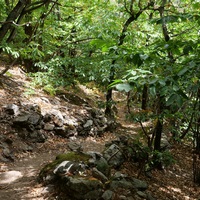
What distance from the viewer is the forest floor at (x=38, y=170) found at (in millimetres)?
5301

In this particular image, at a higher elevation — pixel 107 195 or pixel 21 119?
pixel 21 119

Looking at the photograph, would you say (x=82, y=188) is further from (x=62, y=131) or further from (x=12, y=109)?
(x=62, y=131)

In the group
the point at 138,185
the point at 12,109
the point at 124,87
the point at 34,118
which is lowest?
the point at 138,185

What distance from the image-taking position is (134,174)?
8.01 metres

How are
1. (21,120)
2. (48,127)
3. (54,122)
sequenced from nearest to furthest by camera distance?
1. (21,120)
2. (48,127)
3. (54,122)

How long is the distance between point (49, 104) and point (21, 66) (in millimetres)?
6302

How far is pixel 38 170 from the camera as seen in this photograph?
6.71 m

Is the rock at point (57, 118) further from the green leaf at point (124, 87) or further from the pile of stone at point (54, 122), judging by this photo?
the green leaf at point (124, 87)

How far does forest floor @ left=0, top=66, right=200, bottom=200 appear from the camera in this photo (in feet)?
17.4

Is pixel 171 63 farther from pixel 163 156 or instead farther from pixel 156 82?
pixel 163 156

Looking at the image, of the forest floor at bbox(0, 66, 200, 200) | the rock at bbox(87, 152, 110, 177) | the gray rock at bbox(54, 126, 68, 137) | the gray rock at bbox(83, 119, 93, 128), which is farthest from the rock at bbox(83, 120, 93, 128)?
the rock at bbox(87, 152, 110, 177)

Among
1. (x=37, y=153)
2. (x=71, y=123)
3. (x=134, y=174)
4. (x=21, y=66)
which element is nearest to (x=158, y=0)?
(x=71, y=123)

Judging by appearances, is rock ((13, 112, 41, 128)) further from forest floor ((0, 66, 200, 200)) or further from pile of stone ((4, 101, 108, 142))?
forest floor ((0, 66, 200, 200))

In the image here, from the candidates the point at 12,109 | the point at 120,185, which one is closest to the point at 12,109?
the point at 12,109
